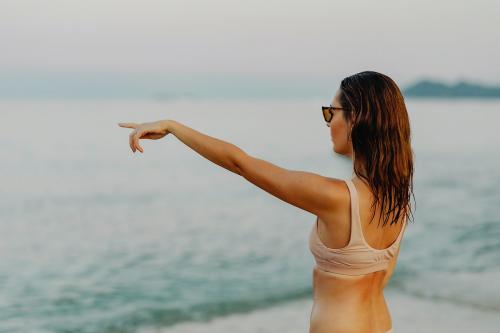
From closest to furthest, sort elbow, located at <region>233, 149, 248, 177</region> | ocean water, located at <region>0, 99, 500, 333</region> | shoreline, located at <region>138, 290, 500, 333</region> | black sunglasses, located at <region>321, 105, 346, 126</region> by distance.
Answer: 1. elbow, located at <region>233, 149, 248, 177</region>
2. black sunglasses, located at <region>321, 105, 346, 126</region>
3. shoreline, located at <region>138, 290, 500, 333</region>
4. ocean water, located at <region>0, 99, 500, 333</region>

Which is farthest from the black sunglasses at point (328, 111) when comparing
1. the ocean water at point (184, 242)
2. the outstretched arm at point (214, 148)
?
the ocean water at point (184, 242)

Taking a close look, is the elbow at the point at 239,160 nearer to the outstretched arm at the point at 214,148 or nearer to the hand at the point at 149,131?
the outstretched arm at the point at 214,148

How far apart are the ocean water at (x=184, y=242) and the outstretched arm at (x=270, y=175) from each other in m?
4.08

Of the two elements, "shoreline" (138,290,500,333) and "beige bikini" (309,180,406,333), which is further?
"shoreline" (138,290,500,333)

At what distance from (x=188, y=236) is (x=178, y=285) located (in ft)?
7.16

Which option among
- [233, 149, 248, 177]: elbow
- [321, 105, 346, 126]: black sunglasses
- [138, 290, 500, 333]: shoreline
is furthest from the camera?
[138, 290, 500, 333]: shoreline

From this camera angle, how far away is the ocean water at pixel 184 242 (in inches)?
261

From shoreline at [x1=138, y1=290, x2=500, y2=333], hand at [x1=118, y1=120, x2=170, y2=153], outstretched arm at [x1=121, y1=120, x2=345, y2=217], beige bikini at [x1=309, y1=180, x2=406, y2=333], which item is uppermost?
hand at [x1=118, y1=120, x2=170, y2=153]

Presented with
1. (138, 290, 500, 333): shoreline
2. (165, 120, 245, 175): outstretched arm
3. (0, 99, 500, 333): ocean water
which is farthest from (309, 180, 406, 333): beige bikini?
(0, 99, 500, 333): ocean water

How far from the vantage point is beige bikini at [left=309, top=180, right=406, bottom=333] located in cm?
176

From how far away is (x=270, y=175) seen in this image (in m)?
1.68

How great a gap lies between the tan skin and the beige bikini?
1cm

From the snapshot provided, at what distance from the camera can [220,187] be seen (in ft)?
45.5

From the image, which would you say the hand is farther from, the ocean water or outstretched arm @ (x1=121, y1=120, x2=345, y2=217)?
the ocean water
